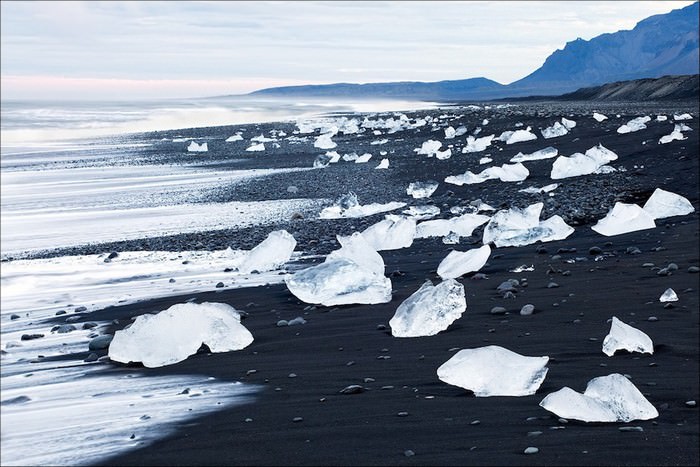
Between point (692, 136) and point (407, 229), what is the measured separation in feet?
29.1

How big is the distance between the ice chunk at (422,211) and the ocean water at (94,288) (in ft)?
6.52

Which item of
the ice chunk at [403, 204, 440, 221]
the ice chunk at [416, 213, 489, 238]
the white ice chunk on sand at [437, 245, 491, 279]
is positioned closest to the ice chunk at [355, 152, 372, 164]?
the ice chunk at [403, 204, 440, 221]

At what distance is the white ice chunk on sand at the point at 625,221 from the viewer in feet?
29.8

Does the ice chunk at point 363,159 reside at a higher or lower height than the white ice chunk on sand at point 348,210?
lower

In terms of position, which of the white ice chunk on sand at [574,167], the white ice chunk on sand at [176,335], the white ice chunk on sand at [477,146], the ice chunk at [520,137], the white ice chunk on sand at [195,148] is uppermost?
the white ice chunk on sand at [176,335]

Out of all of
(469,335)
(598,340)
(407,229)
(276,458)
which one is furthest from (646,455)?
(407,229)

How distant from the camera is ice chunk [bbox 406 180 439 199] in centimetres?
1473

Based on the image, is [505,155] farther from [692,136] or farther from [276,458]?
[276,458]

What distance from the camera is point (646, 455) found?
10.7 feet

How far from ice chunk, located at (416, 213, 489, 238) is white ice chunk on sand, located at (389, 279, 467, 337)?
4486 millimetres

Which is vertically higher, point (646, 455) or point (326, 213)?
point (646, 455)

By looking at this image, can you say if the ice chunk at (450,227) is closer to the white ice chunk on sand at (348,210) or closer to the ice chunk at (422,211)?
the ice chunk at (422,211)

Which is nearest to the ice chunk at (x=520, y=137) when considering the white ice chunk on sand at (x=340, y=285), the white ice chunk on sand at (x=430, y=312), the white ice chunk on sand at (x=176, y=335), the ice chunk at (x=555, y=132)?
the ice chunk at (x=555, y=132)

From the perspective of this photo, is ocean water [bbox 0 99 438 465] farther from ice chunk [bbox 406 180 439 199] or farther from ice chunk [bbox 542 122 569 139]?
ice chunk [bbox 542 122 569 139]
